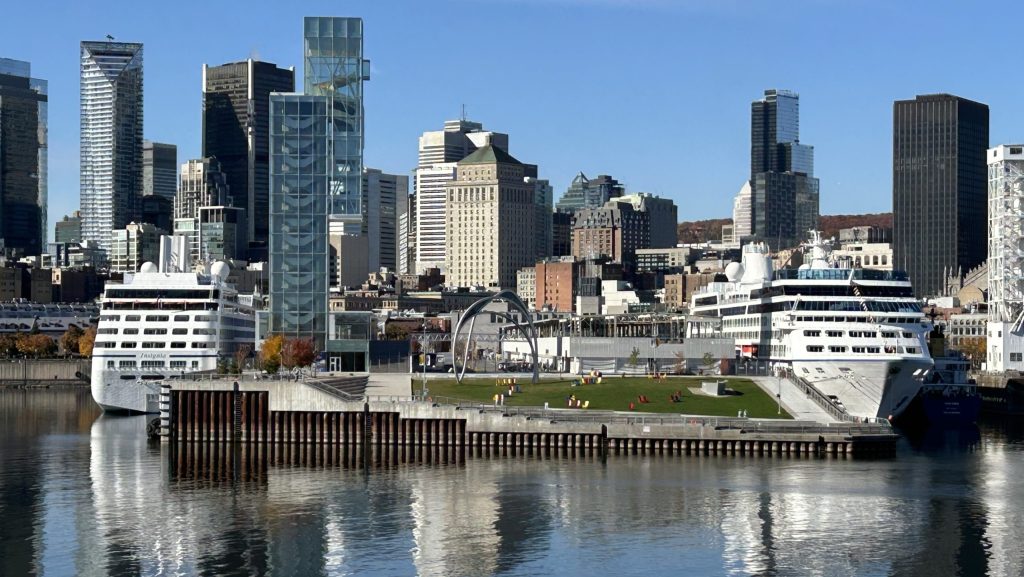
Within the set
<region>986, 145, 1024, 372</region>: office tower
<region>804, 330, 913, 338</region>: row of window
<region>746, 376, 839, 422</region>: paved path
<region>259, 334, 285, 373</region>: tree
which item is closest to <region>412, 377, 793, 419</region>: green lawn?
<region>746, 376, 839, 422</region>: paved path

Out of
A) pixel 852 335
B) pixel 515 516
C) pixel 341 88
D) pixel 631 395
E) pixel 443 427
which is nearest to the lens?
pixel 515 516

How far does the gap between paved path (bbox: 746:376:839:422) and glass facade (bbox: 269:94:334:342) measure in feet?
157

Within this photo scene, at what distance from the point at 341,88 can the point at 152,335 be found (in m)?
29.7

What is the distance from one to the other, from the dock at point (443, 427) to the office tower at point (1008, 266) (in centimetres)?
7419

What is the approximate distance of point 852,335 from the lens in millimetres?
126062

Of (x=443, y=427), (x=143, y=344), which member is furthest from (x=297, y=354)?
(x=443, y=427)

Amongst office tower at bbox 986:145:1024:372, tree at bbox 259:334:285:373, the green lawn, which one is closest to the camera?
the green lawn

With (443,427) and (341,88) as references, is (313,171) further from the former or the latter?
(443,427)

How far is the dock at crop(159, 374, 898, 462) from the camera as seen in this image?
106438 mm

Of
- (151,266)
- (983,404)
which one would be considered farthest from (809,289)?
(151,266)

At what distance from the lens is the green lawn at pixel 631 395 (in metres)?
114

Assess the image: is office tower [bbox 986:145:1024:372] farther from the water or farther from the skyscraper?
the water

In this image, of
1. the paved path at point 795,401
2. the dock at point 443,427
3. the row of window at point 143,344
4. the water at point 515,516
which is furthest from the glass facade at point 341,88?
the water at point 515,516

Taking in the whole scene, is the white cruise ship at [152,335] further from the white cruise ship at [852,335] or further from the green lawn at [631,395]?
Result: the white cruise ship at [852,335]
